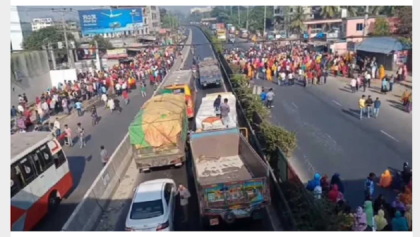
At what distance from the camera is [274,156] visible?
13383 millimetres

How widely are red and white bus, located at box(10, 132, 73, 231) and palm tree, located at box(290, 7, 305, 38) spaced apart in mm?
58805

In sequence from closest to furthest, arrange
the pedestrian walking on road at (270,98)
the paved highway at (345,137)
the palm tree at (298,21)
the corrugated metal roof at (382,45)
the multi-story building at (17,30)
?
1. the paved highway at (345,137)
2. the pedestrian walking on road at (270,98)
3. the corrugated metal roof at (382,45)
4. the multi-story building at (17,30)
5. the palm tree at (298,21)

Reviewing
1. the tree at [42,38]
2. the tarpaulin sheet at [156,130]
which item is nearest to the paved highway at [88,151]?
the tarpaulin sheet at [156,130]

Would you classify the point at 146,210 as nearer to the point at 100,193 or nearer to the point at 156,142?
the point at 100,193

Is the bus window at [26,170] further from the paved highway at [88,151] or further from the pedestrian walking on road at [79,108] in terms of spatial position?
the pedestrian walking on road at [79,108]

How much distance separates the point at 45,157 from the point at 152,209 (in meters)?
3.78

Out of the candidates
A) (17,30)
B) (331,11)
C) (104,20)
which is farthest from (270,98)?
A: (331,11)

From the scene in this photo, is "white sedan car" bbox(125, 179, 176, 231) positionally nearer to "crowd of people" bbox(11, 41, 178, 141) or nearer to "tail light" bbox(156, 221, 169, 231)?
"tail light" bbox(156, 221, 169, 231)

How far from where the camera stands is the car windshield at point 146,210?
9914 millimetres

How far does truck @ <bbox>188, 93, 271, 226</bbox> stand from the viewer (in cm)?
1005

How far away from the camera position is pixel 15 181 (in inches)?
393

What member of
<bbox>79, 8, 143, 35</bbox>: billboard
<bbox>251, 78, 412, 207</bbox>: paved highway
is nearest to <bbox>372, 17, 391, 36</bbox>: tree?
<bbox>251, 78, 412, 207</bbox>: paved highway

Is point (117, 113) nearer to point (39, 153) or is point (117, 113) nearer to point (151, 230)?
point (39, 153)

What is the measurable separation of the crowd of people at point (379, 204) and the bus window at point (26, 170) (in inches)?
285
